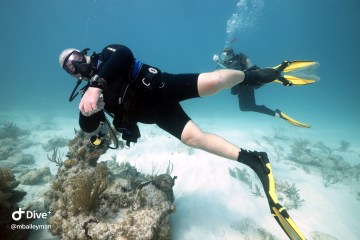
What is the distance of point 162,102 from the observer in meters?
3.55

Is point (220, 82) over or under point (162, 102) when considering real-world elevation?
over

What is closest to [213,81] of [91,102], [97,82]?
[97,82]

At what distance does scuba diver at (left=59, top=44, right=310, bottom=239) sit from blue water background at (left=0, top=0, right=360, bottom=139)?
38.7m

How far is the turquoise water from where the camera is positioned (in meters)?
54.5

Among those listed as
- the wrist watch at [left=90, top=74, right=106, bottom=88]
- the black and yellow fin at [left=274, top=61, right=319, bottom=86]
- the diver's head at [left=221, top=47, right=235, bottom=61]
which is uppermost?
the diver's head at [left=221, top=47, right=235, bottom=61]

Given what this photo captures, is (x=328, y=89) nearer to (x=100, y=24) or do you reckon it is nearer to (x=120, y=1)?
(x=120, y=1)

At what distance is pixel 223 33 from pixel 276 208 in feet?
337

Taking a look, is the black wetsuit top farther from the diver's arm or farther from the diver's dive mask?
the diver's dive mask

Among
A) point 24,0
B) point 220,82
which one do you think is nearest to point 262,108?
point 220,82

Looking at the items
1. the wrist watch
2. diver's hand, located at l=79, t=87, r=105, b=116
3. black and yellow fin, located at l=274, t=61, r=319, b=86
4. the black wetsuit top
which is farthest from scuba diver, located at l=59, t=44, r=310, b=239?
black and yellow fin, located at l=274, t=61, r=319, b=86

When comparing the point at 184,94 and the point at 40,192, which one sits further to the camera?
the point at 40,192

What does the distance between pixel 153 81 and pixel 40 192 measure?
5304mm

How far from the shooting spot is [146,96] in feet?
11.2

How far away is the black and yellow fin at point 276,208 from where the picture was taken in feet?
10.8
